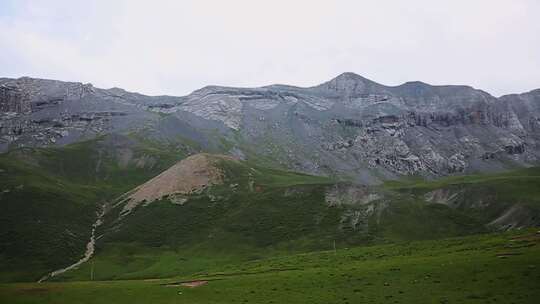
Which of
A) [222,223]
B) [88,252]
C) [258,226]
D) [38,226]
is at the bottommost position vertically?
[88,252]

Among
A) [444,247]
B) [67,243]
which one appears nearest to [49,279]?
[67,243]

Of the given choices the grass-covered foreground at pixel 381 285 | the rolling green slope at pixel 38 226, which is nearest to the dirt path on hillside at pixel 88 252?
the rolling green slope at pixel 38 226

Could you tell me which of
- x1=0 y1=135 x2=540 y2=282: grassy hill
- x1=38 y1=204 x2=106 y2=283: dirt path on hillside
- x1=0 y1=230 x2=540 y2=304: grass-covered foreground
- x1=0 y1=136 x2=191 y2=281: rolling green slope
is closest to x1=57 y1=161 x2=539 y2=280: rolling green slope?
x1=0 y1=135 x2=540 y2=282: grassy hill

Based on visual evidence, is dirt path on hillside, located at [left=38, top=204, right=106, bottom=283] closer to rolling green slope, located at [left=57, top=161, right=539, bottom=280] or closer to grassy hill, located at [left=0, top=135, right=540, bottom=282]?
grassy hill, located at [left=0, top=135, right=540, bottom=282]

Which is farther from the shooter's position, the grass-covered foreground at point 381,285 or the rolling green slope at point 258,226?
the rolling green slope at point 258,226

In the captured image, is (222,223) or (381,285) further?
(222,223)

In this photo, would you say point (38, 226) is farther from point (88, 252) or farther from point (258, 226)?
point (258, 226)

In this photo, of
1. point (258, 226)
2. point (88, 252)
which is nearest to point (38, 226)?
point (88, 252)

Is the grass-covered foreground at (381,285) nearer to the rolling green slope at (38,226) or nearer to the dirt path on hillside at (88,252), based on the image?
Answer: the dirt path on hillside at (88,252)

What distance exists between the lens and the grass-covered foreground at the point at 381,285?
50938 mm

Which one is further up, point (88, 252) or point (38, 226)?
point (38, 226)

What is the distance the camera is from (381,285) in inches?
2280

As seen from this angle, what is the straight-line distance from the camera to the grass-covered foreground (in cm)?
5094

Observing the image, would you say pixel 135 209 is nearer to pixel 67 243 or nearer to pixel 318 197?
pixel 67 243
